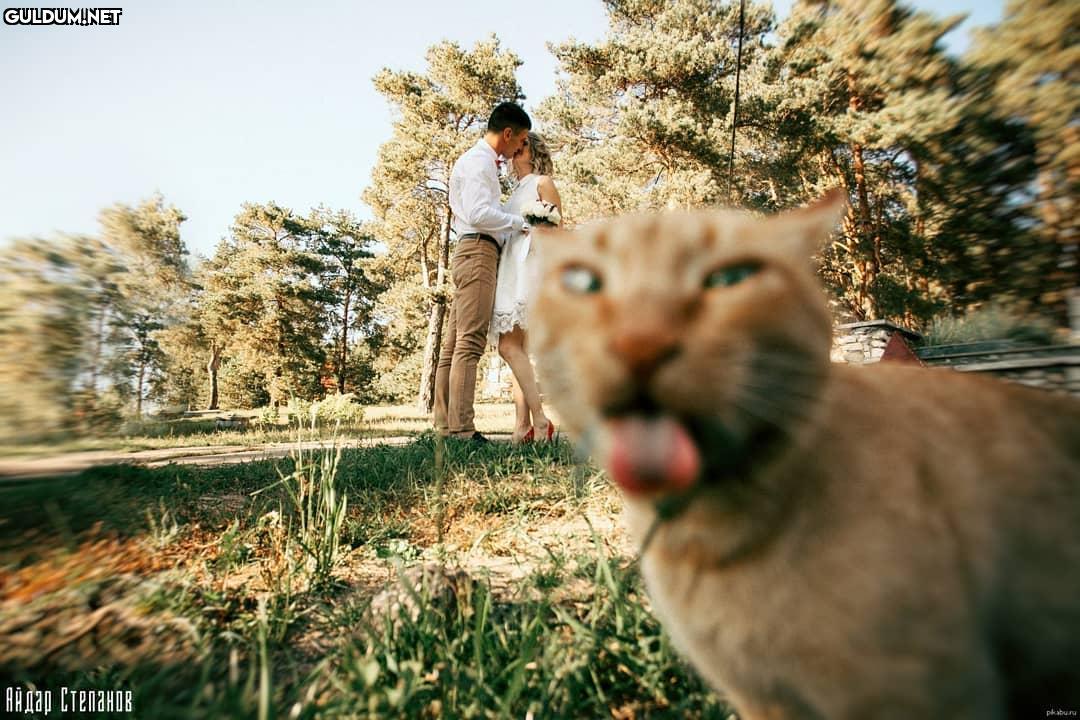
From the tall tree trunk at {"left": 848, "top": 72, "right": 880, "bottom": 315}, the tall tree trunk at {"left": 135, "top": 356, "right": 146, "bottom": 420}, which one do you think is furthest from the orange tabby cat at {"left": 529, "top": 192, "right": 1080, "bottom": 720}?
the tall tree trunk at {"left": 848, "top": 72, "right": 880, "bottom": 315}

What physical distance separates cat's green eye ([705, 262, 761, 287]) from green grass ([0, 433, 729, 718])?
0.70 m

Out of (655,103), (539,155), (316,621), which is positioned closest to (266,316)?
(655,103)

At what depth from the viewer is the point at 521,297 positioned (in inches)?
189

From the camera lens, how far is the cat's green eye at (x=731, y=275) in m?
0.80

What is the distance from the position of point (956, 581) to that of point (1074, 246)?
263cm

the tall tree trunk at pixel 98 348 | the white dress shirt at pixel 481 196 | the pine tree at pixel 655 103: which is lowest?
the tall tree trunk at pixel 98 348

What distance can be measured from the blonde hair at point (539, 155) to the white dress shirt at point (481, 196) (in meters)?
0.56

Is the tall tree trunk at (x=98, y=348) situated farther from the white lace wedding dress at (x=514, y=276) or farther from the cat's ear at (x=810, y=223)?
the white lace wedding dress at (x=514, y=276)

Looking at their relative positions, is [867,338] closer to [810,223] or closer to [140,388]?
[810,223]

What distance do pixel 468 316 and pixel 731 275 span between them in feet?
13.4

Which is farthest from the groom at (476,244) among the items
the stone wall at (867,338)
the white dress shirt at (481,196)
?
the stone wall at (867,338)

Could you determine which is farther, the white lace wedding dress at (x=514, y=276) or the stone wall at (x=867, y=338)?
the stone wall at (x=867, y=338)

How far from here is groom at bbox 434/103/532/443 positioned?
15.6 ft

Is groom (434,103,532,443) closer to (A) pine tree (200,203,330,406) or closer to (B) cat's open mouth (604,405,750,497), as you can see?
(B) cat's open mouth (604,405,750,497)
